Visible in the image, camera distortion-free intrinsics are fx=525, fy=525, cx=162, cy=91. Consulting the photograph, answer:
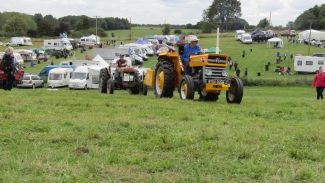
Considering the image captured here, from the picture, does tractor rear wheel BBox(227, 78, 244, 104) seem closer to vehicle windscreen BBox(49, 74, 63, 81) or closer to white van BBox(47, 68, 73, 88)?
white van BBox(47, 68, 73, 88)

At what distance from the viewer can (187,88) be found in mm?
13633

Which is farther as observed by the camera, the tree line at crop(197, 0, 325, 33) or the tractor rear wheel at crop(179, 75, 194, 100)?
the tree line at crop(197, 0, 325, 33)

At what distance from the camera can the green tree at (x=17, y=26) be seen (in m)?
118

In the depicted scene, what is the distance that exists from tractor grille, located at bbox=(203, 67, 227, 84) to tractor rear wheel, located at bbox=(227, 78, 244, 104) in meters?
0.27

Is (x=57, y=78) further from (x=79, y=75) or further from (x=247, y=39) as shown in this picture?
(x=247, y=39)

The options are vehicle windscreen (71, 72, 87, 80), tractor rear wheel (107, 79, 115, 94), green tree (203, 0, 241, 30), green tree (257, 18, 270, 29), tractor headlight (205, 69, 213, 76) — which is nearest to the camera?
tractor headlight (205, 69, 213, 76)

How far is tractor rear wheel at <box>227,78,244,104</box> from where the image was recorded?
13.3 metres

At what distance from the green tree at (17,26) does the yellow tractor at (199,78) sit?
108683 millimetres

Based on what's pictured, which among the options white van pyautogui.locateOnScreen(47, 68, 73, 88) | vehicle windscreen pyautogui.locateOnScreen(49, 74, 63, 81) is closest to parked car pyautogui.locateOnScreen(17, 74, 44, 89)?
white van pyautogui.locateOnScreen(47, 68, 73, 88)

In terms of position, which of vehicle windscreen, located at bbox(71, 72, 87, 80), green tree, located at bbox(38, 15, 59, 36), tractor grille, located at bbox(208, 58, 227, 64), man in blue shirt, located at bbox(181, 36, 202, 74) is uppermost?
green tree, located at bbox(38, 15, 59, 36)

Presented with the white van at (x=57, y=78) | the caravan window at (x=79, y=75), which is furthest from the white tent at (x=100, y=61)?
the white van at (x=57, y=78)

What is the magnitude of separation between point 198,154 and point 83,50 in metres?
73.4

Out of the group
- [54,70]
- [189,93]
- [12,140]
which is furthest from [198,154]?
[54,70]

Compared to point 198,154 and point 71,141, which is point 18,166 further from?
point 198,154
